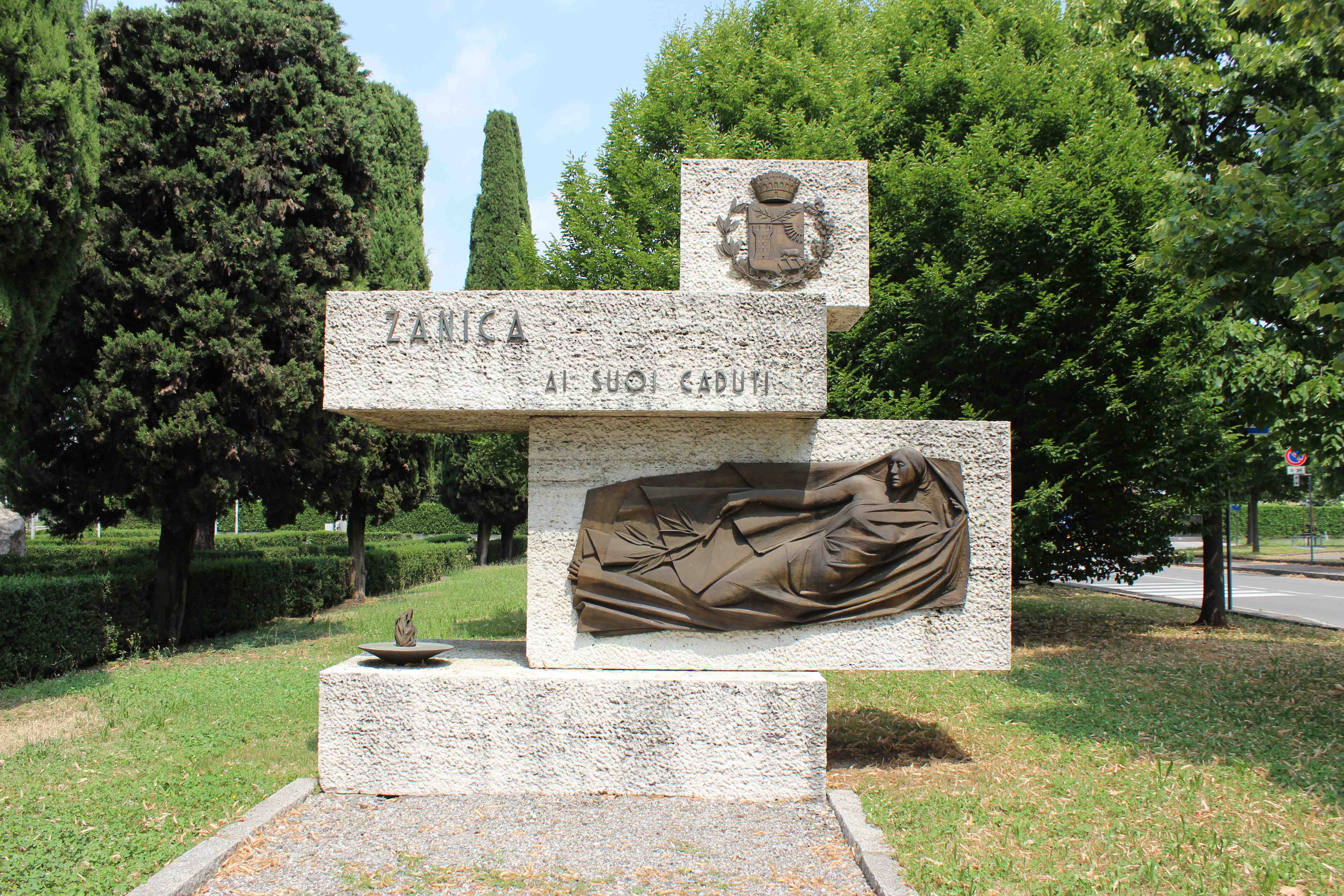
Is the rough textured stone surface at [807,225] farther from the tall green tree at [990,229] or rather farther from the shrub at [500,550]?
the shrub at [500,550]

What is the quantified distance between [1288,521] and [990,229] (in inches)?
1673

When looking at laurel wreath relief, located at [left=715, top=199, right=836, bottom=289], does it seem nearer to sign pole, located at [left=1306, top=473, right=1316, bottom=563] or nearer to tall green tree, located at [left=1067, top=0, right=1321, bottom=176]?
tall green tree, located at [left=1067, top=0, right=1321, bottom=176]

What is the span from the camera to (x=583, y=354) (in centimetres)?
502

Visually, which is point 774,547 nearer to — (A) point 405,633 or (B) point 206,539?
(A) point 405,633

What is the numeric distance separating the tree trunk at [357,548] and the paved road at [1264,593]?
1420 centimetres

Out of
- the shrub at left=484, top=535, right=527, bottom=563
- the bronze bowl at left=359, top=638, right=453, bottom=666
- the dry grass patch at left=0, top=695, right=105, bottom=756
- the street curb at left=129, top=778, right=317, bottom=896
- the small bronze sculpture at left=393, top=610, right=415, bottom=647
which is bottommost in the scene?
the shrub at left=484, top=535, right=527, bottom=563

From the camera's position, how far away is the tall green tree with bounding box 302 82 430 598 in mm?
11359

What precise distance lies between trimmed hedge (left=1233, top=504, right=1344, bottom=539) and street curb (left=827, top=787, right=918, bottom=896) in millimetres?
44086

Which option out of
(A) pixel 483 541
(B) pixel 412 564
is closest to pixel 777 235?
(B) pixel 412 564

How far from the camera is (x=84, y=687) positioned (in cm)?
773

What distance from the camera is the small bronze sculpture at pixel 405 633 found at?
5297 millimetres

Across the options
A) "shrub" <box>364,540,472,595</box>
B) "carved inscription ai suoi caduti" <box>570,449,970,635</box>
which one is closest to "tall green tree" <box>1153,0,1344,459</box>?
"carved inscription ai suoi caduti" <box>570,449,970,635</box>

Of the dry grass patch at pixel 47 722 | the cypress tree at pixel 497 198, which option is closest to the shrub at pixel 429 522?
the cypress tree at pixel 497 198

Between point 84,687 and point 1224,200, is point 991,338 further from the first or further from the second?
point 84,687
